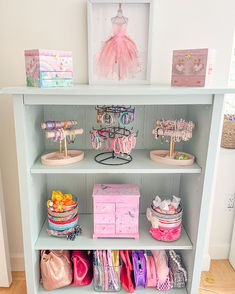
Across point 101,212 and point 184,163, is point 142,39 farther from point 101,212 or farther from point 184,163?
point 101,212

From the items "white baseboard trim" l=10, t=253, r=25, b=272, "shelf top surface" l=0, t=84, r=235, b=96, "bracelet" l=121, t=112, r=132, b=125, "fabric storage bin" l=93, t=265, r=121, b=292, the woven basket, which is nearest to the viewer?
"shelf top surface" l=0, t=84, r=235, b=96

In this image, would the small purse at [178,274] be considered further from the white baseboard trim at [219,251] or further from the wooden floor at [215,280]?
the white baseboard trim at [219,251]

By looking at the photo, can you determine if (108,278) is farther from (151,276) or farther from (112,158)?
(112,158)

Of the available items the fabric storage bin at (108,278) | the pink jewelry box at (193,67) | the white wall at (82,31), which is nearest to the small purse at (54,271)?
the fabric storage bin at (108,278)

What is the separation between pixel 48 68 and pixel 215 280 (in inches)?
67.6

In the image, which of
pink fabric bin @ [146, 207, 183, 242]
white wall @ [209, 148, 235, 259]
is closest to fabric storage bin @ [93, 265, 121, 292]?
pink fabric bin @ [146, 207, 183, 242]

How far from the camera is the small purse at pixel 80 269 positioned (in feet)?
5.17

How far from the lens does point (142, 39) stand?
147 centimetres

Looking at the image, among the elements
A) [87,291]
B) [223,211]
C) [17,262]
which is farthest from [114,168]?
[17,262]

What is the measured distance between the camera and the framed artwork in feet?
4.68

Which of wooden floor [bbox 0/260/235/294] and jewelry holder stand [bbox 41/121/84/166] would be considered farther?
wooden floor [bbox 0/260/235/294]

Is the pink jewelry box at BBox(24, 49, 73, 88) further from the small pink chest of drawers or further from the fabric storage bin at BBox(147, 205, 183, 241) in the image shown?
the fabric storage bin at BBox(147, 205, 183, 241)

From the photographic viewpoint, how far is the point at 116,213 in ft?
4.89

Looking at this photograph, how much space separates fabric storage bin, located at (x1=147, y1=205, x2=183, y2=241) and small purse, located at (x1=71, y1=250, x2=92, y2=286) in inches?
18.2
